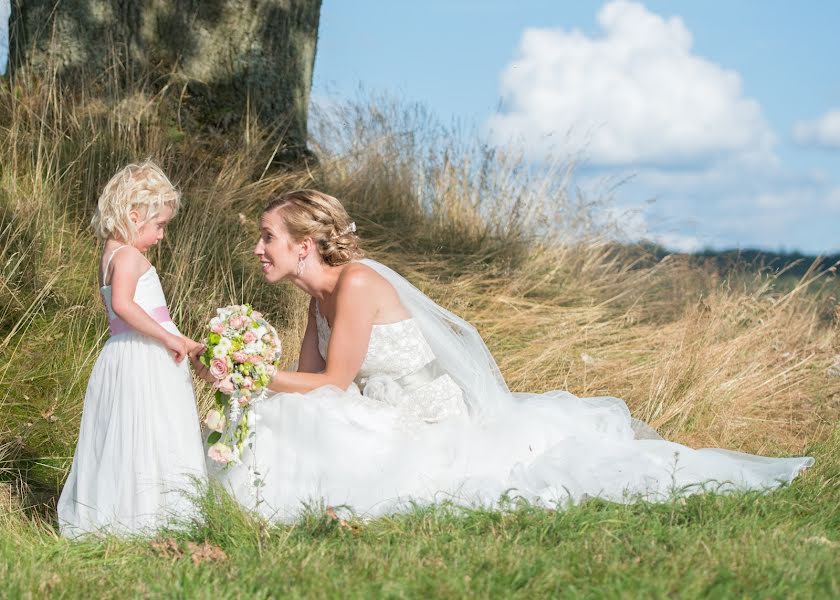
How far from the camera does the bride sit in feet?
13.3

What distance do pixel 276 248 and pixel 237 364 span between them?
0.73 meters

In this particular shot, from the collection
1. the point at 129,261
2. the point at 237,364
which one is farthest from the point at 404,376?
the point at 129,261

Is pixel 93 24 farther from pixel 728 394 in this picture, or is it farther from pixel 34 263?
pixel 728 394

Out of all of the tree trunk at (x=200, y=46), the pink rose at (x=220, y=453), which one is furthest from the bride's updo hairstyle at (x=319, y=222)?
the tree trunk at (x=200, y=46)

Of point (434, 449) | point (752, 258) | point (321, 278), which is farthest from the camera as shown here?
point (752, 258)

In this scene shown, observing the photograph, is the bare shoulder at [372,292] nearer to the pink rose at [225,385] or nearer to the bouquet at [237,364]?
the bouquet at [237,364]

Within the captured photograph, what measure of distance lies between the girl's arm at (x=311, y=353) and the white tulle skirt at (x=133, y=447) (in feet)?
2.59

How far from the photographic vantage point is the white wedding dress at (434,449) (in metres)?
4.05

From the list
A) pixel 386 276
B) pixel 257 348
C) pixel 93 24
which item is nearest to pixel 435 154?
pixel 93 24

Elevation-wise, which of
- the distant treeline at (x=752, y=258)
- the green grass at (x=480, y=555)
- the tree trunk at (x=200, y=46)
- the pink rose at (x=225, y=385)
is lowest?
the green grass at (x=480, y=555)

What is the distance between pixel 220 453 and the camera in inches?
155

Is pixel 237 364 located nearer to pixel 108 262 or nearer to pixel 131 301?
pixel 131 301

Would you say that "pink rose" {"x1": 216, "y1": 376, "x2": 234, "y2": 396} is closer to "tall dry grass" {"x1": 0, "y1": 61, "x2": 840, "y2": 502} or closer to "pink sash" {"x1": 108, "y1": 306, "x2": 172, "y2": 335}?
"pink sash" {"x1": 108, "y1": 306, "x2": 172, "y2": 335}

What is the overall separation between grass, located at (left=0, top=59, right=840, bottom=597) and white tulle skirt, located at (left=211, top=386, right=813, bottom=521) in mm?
172
